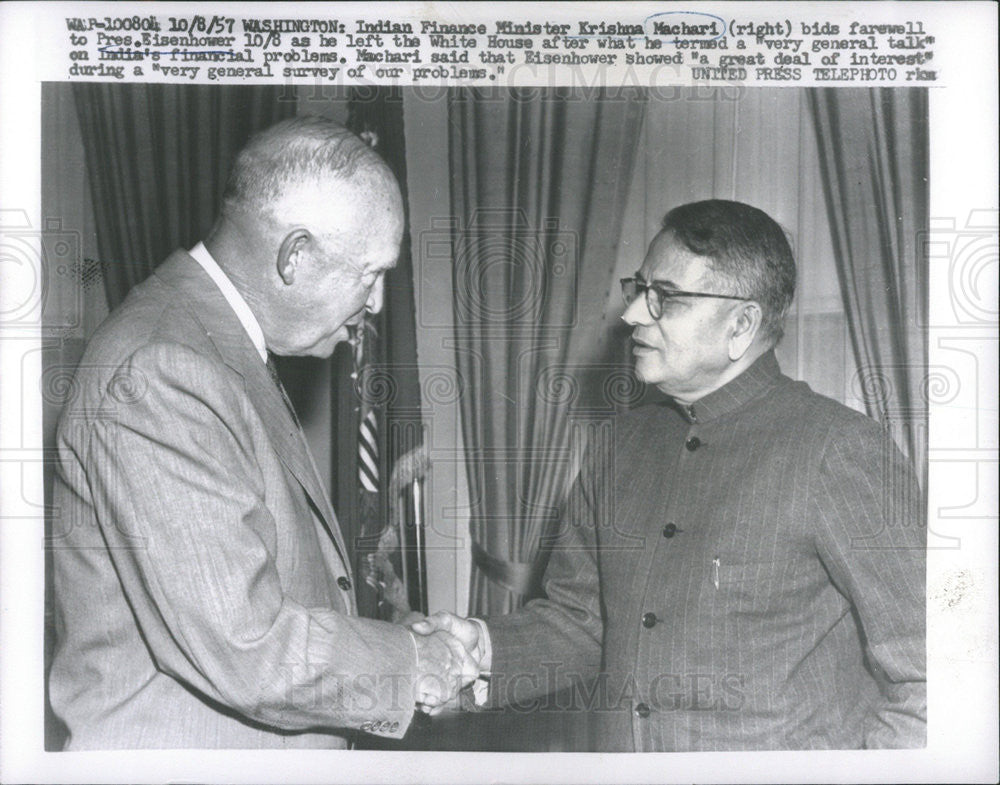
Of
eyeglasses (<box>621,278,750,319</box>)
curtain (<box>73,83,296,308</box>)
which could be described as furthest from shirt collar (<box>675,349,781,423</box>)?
curtain (<box>73,83,296,308</box>)

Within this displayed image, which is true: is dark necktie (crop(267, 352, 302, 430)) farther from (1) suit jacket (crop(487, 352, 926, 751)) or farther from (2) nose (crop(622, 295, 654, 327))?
(2) nose (crop(622, 295, 654, 327))

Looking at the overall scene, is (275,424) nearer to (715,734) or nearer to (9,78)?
(9,78)

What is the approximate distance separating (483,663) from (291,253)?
0.95 metres

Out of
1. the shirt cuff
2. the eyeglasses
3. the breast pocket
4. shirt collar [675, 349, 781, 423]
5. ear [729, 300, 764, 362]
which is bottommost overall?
the shirt cuff

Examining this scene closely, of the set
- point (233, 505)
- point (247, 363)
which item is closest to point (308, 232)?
point (247, 363)

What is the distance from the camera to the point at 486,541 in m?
2.17

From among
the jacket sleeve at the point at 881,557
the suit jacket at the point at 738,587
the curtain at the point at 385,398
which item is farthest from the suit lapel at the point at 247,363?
the jacket sleeve at the point at 881,557

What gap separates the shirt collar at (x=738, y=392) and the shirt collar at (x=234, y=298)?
90 cm

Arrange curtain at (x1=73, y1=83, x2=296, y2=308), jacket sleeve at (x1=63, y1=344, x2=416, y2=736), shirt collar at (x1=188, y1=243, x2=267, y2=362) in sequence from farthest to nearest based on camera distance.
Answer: curtain at (x1=73, y1=83, x2=296, y2=308) < shirt collar at (x1=188, y1=243, x2=267, y2=362) < jacket sleeve at (x1=63, y1=344, x2=416, y2=736)

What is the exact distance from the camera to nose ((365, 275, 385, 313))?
7.05 feet

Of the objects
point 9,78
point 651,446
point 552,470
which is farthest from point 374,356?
point 9,78

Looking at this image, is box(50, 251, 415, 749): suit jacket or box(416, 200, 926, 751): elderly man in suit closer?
box(50, 251, 415, 749): suit jacket

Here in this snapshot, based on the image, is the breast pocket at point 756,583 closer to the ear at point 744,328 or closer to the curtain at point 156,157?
the ear at point 744,328

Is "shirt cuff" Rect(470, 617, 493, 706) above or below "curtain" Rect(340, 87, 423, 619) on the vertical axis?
below
